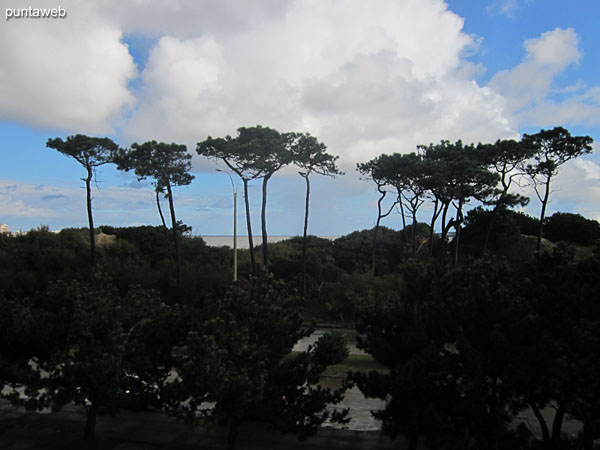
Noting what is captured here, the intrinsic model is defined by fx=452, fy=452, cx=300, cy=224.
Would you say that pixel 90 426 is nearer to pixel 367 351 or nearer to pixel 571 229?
pixel 367 351

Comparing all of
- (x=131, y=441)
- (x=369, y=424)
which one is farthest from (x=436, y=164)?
(x=131, y=441)

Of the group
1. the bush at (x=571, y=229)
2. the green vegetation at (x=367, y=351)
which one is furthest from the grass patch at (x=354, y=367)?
the bush at (x=571, y=229)

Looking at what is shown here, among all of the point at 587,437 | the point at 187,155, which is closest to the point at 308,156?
the point at 187,155

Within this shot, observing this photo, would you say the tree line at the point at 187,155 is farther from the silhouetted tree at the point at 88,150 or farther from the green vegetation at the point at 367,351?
the green vegetation at the point at 367,351

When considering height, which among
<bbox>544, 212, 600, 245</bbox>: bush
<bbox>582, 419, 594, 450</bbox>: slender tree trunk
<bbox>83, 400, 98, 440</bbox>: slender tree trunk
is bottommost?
<bbox>83, 400, 98, 440</bbox>: slender tree trunk

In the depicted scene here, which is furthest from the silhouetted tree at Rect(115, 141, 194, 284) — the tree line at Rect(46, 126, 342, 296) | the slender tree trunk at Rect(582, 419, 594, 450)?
the slender tree trunk at Rect(582, 419, 594, 450)

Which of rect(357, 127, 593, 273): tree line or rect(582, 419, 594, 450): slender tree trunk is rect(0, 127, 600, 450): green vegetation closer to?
rect(582, 419, 594, 450): slender tree trunk

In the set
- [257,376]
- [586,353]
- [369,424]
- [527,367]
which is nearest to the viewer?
[586,353]

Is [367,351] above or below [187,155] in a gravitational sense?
below

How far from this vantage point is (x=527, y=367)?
1099cm

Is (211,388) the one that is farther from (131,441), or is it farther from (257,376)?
(131,441)

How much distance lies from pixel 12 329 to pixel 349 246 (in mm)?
36970

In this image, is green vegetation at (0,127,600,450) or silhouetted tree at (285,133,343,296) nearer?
green vegetation at (0,127,600,450)

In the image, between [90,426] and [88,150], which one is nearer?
[90,426]
